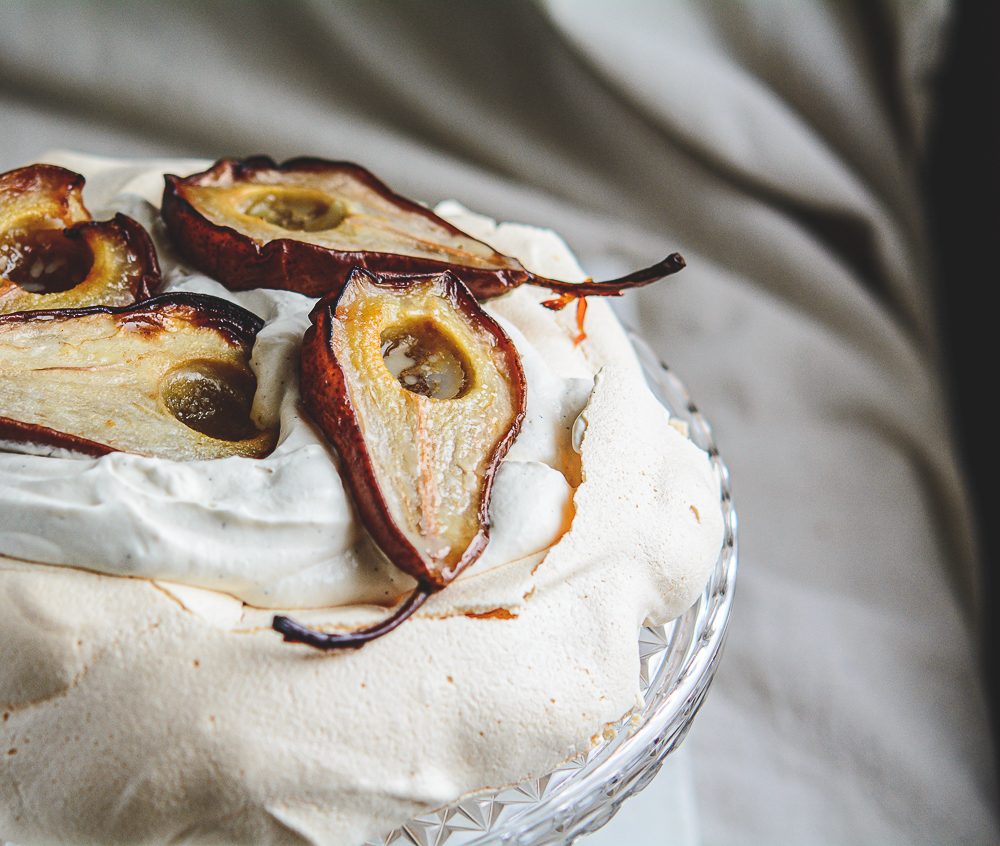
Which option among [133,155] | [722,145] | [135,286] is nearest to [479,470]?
[135,286]

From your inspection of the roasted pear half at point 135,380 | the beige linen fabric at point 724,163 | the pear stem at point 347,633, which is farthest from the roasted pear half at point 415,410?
the beige linen fabric at point 724,163

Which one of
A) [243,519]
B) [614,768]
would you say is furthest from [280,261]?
[614,768]

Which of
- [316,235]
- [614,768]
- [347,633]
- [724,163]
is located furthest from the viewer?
[724,163]

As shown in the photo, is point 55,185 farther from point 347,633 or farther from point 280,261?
point 347,633

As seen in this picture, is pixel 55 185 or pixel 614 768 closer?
pixel 614 768

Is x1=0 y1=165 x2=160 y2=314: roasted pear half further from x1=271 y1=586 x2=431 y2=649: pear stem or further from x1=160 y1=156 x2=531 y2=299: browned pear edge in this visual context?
x1=271 y1=586 x2=431 y2=649: pear stem

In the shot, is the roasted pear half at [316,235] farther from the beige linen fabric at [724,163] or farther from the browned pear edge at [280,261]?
the beige linen fabric at [724,163]

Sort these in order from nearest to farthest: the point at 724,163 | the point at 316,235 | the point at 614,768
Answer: the point at 614,768 → the point at 316,235 → the point at 724,163
